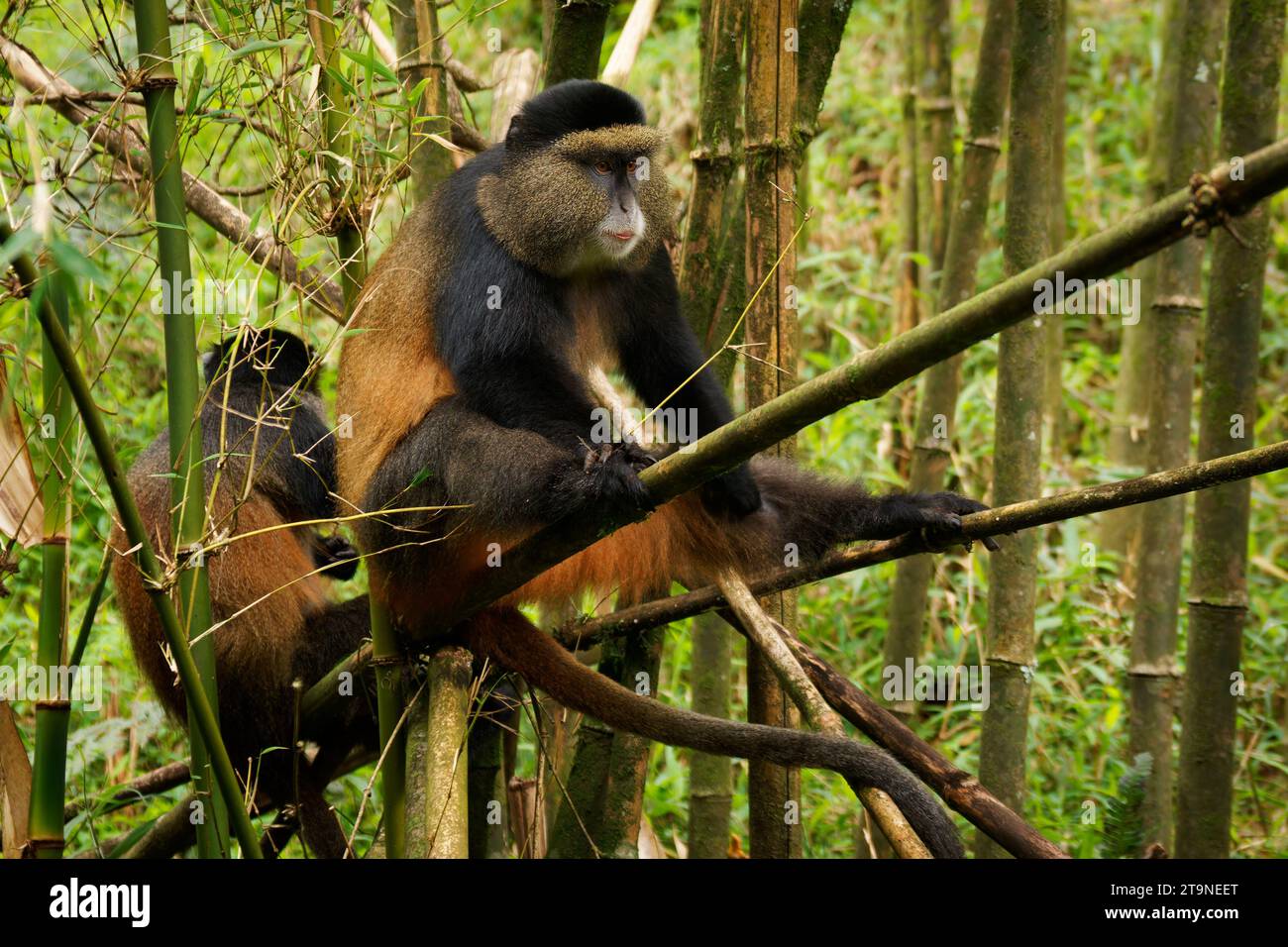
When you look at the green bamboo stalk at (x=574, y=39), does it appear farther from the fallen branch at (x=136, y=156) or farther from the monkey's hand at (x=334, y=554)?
the monkey's hand at (x=334, y=554)

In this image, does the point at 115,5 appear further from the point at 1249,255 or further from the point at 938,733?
the point at 938,733

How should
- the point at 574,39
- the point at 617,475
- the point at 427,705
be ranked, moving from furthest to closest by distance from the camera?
the point at 574,39, the point at 427,705, the point at 617,475

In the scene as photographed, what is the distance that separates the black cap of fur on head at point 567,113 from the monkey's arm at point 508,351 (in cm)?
37

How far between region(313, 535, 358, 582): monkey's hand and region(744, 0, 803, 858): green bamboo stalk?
1.66 metres

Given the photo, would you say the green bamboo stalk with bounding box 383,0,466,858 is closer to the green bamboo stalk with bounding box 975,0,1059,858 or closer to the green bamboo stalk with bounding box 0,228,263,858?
the green bamboo stalk with bounding box 0,228,263,858

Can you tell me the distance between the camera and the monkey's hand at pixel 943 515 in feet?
11.8

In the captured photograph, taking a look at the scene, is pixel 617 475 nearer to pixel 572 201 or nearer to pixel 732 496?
pixel 732 496

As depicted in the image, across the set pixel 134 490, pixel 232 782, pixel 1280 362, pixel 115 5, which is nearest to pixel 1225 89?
pixel 115 5

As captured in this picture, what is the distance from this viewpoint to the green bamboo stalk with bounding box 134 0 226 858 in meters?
2.66

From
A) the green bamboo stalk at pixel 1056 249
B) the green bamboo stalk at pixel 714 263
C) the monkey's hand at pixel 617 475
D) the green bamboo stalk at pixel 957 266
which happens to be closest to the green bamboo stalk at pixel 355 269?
the monkey's hand at pixel 617 475

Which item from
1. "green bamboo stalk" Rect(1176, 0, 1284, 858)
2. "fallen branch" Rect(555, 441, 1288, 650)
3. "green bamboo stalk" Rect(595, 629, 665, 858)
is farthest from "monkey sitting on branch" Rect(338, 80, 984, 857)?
"green bamboo stalk" Rect(1176, 0, 1284, 858)

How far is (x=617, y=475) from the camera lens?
2936mm

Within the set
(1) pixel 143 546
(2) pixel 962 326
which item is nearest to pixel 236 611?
(1) pixel 143 546

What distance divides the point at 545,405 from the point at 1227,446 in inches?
83.9
